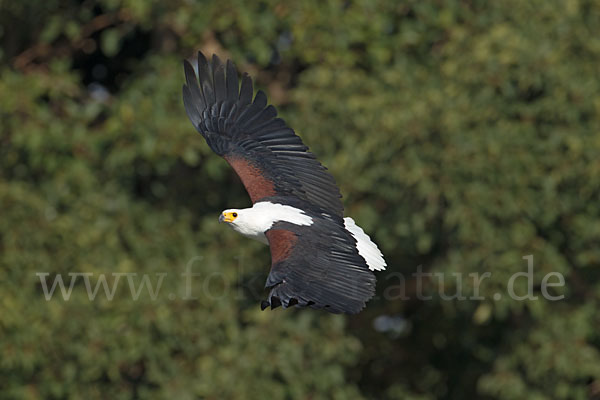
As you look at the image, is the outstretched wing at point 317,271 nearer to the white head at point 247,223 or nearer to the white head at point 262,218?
the white head at point 262,218

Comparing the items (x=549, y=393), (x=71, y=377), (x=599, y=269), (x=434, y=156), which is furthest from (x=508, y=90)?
(x=71, y=377)

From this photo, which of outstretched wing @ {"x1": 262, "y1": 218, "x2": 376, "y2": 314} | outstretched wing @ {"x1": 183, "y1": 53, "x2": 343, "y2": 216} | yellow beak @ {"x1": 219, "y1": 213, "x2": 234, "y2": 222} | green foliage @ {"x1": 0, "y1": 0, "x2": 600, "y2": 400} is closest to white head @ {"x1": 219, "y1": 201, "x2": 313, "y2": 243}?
yellow beak @ {"x1": 219, "y1": 213, "x2": 234, "y2": 222}

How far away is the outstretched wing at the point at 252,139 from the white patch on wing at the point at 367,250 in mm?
161

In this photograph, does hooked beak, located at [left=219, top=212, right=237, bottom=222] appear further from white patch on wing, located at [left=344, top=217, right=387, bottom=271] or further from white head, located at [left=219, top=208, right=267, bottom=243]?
white patch on wing, located at [left=344, top=217, right=387, bottom=271]

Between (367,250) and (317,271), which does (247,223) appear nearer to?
(367,250)

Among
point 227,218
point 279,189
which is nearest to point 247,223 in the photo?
point 227,218

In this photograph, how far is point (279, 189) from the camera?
7605 millimetres

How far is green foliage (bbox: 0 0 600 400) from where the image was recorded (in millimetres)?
10055

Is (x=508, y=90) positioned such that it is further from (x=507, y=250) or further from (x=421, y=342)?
(x=421, y=342)

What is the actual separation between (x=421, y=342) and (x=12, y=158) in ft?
16.2

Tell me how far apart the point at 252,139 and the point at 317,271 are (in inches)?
73.2

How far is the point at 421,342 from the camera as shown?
13039 millimetres

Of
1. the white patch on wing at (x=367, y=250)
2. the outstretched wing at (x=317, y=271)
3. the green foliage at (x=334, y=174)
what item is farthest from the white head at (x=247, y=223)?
the green foliage at (x=334, y=174)

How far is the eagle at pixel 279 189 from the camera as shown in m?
6.35
